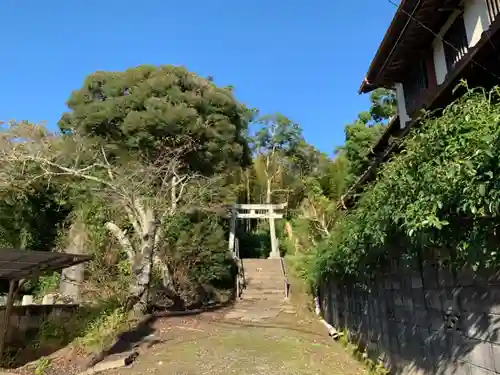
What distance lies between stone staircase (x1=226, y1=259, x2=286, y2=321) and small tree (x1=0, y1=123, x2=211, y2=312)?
8.31 ft

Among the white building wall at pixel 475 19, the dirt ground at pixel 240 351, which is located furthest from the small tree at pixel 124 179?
the white building wall at pixel 475 19

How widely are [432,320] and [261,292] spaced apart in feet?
37.4

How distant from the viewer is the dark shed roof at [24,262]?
7.07 metres

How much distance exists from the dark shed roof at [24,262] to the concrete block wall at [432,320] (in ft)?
18.0

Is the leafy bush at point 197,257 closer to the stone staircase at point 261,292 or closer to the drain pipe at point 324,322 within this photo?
the stone staircase at point 261,292

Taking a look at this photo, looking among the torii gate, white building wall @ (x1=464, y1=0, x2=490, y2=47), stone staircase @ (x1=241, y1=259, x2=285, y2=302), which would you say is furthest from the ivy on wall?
the torii gate

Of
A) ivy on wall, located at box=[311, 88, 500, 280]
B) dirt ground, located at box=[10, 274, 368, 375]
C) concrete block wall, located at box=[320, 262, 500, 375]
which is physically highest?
ivy on wall, located at box=[311, 88, 500, 280]

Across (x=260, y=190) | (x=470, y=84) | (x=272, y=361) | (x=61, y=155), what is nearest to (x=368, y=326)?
(x=272, y=361)

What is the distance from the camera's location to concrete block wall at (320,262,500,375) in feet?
9.24

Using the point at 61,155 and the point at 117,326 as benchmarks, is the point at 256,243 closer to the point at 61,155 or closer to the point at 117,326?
the point at 61,155

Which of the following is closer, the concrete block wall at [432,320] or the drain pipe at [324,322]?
the concrete block wall at [432,320]

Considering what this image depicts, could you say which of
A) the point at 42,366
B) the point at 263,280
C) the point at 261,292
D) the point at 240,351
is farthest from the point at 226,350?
the point at 263,280

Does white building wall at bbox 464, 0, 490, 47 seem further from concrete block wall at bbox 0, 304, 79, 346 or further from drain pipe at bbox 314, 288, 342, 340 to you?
concrete block wall at bbox 0, 304, 79, 346

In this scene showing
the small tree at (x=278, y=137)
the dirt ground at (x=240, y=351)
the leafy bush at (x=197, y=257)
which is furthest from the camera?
the small tree at (x=278, y=137)
